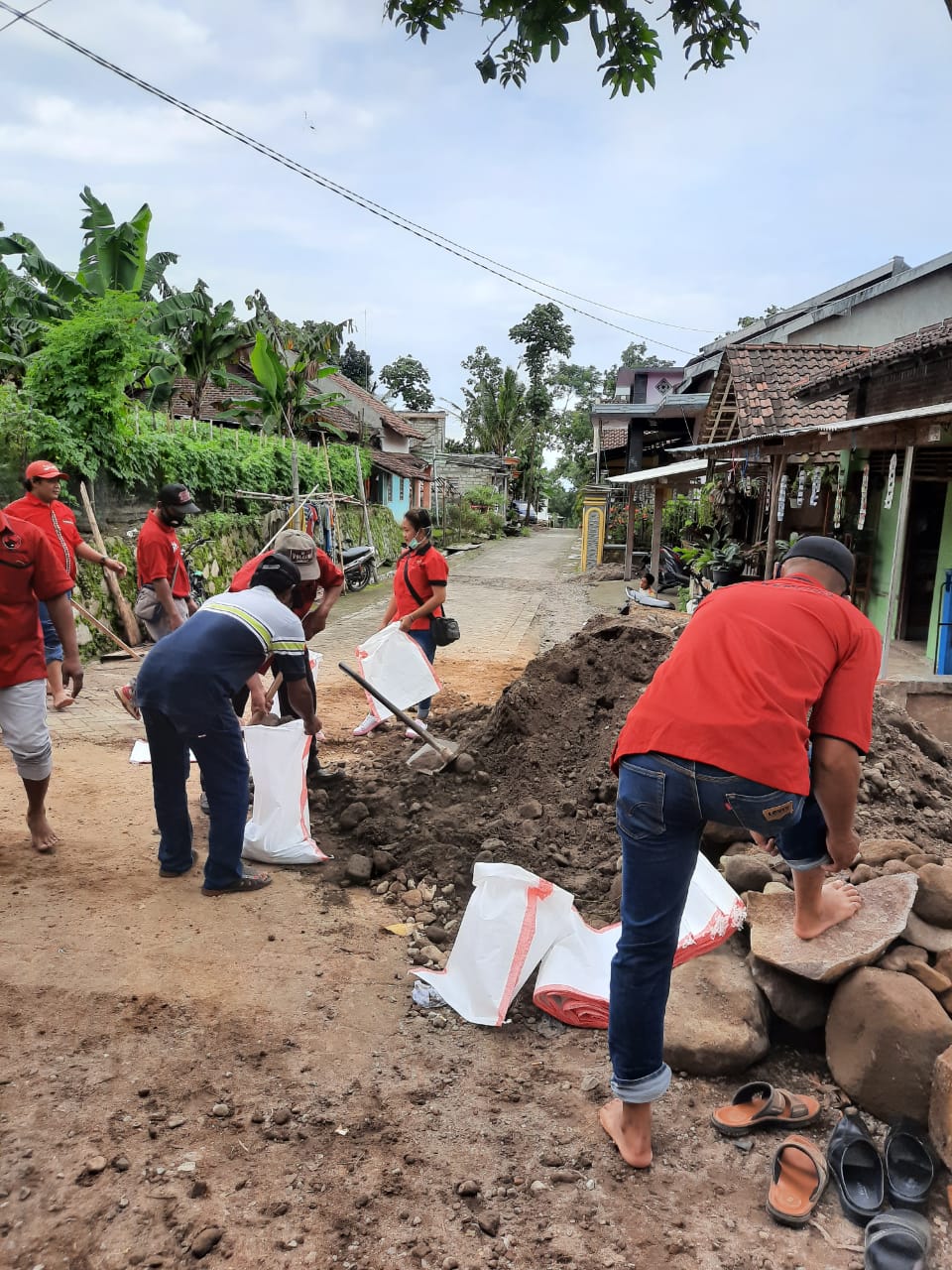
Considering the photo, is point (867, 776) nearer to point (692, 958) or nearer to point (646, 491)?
point (692, 958)

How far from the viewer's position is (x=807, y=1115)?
8.05 ft

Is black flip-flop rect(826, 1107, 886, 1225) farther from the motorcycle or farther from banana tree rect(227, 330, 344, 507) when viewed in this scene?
the motorcycle

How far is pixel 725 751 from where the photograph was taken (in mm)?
2102

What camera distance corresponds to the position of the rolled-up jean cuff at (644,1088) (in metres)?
2.27

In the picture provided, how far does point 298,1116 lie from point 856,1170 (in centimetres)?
156

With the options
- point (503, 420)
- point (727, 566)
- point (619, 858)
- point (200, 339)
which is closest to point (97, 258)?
point (200, 339)

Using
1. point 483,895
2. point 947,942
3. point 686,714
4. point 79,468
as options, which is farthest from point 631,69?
point 79,468

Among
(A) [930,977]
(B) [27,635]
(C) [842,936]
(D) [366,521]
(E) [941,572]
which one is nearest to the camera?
(A) [930,977]

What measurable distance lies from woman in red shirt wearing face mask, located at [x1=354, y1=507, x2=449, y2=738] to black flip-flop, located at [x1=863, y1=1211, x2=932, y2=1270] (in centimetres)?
434

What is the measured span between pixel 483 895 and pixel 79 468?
26.7ft

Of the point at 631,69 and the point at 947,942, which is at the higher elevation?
the point at 631,69

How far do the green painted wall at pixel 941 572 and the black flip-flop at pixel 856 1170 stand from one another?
23.3ft

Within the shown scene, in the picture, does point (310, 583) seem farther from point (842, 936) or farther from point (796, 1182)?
point (796, 1182)

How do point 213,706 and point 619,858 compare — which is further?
point 619,858
